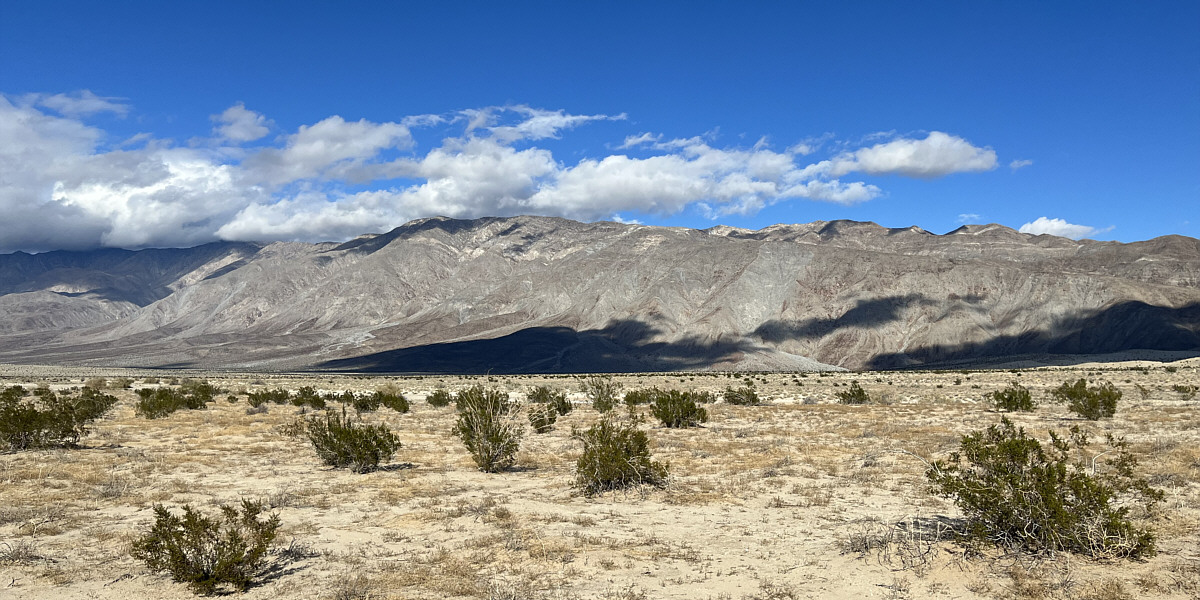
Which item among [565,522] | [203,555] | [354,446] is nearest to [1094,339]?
[354,446]

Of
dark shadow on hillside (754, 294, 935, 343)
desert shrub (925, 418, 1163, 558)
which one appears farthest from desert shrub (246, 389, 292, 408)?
dark shadow on hillside (754, 294, 935, 343)

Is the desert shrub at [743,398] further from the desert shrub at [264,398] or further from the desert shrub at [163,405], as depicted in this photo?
the desert shrub at [163,405]

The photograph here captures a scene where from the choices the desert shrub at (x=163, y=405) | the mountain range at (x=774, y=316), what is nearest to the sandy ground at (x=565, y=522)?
the desert shrub at (x=163, y=405)

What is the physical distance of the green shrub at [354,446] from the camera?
16319 millimetres

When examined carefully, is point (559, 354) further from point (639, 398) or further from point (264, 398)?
point (639, 398)

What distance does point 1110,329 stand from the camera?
107750mm

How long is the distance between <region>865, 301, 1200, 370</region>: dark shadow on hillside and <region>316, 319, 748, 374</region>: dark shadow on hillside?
3128 centimetres

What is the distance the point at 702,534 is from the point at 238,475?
10785 millimetres

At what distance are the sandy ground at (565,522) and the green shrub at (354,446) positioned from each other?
0.40 meters

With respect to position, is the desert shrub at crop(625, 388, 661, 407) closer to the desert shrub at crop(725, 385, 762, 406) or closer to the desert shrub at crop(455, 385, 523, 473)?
the desert shrub at crop(725, 385, 762, 406)

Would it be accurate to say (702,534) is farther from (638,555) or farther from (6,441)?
(6,441)

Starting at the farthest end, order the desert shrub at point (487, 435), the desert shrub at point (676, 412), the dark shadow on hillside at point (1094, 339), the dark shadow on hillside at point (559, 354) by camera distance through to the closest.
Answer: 1. the dark shadow on hillside at point (559, 354)
2. the dark shadow on hillside at point (1094, 339)
3. the desert shrub at point (676, 412)
4. the desert shrub at point (487, 435)

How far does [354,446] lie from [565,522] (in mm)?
6810

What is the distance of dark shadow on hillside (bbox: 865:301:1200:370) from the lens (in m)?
102
